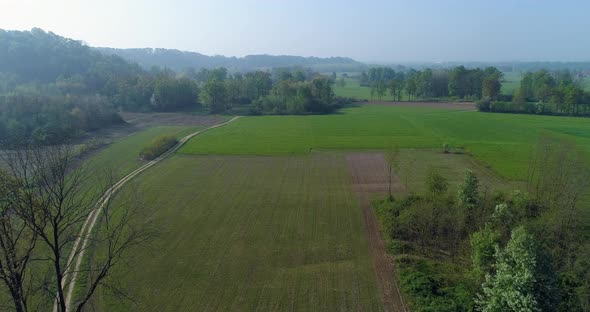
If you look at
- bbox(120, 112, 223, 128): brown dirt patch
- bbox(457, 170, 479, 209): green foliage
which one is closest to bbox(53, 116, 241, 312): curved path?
bbox(120, 112, 223, 128): brown dirt patch

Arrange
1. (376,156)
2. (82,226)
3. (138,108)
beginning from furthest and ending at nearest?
(138,108) → (376,156) → (82,226)

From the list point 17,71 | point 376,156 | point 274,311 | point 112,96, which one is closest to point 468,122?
point 376,156

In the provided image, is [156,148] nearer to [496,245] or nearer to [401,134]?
[401,134]

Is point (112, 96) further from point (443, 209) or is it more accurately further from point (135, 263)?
point (443, 209)

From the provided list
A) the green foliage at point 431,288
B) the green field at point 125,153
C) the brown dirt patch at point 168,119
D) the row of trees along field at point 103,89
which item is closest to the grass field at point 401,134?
the green field at point 125,153

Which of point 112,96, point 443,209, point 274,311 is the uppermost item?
point 112,96

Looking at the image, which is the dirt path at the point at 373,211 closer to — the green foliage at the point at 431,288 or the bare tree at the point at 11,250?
the green foliage at the point at 431,288
